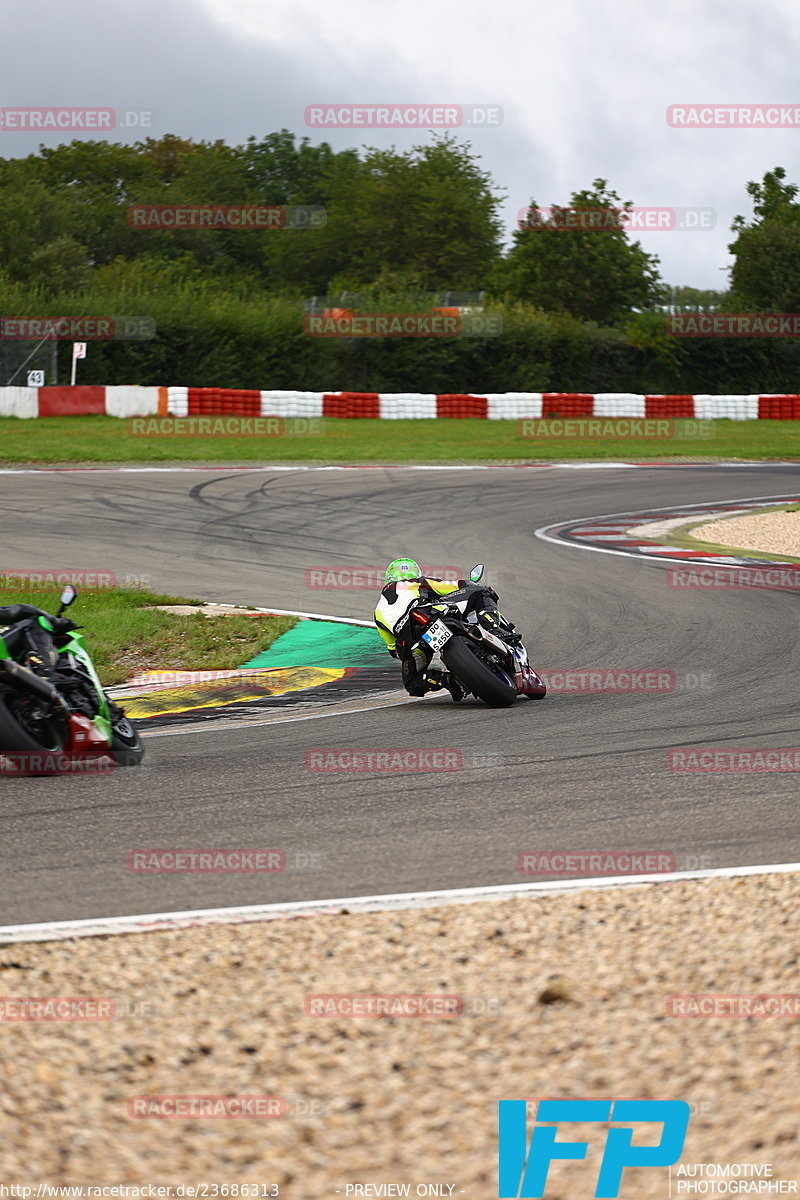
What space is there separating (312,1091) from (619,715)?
5693 millimetres

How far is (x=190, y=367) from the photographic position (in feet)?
126

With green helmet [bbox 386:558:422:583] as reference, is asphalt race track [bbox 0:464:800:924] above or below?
below

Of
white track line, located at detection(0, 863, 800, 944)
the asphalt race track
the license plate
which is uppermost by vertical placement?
the license plate

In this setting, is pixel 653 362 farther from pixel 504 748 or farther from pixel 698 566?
pixel 504 748

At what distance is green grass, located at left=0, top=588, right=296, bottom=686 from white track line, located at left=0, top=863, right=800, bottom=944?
5680mm

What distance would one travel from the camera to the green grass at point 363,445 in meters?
27.4

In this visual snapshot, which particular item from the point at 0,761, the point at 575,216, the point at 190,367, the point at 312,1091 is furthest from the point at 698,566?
the point at 575,216

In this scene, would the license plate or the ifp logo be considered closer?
the ifp logo

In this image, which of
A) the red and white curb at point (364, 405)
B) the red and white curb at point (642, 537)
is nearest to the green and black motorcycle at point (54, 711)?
the red and white curb at point (642, 537)

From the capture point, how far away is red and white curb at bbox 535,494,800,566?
1722cm

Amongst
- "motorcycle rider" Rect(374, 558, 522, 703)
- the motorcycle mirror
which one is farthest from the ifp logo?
"motorcycle rider" Rect(374, 558, 522, 703)

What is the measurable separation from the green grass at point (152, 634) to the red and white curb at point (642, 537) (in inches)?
248

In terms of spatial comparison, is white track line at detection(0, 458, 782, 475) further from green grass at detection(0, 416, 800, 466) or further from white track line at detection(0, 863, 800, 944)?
white track line at detection(0, 863, 800, 944)

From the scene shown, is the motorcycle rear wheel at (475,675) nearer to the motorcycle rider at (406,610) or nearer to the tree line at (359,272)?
the motorcycle rider at (406,610)
